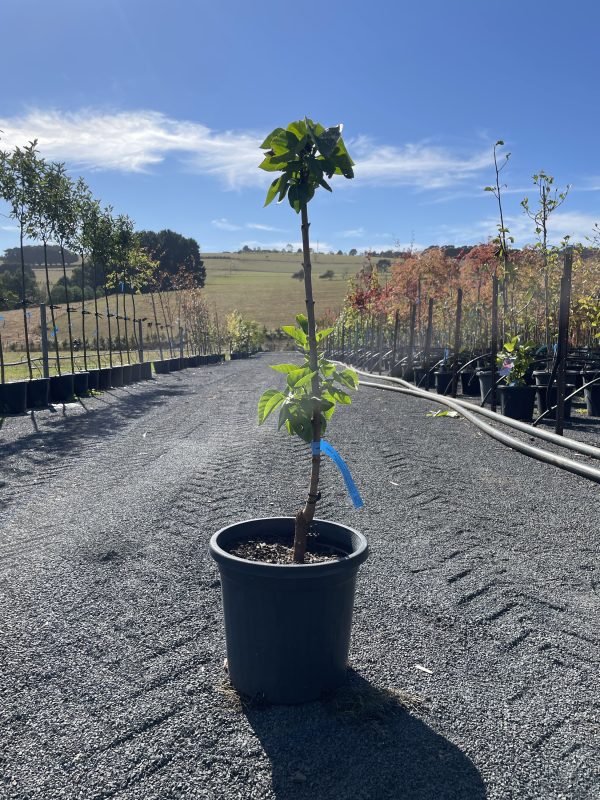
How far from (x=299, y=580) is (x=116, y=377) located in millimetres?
16234

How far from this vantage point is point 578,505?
515cm

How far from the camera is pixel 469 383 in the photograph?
547 inches

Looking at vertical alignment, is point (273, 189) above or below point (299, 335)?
above

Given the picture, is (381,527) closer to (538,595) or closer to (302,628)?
(538,595)

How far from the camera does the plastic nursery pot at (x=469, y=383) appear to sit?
1381cm

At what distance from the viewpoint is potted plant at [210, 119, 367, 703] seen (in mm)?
2322

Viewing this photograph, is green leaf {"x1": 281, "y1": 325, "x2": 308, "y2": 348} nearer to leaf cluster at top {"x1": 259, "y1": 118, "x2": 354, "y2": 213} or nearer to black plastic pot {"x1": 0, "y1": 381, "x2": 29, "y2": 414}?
leaf cluster at top {"x1": 259, "y1": 118, "x2": 354, "y2": 213}

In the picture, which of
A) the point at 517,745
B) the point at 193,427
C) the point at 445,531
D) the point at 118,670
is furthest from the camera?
the point at 193,427

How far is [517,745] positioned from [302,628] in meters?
0.83

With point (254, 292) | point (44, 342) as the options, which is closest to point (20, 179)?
point (44, 342)

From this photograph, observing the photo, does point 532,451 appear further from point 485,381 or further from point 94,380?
point 94,380

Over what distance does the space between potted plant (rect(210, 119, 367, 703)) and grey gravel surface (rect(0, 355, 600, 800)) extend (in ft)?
0.46

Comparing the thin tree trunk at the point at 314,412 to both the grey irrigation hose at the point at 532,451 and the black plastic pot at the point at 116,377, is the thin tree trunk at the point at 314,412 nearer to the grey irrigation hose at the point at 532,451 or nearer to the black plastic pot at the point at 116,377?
the grey irrigation hose at the point at 532,451

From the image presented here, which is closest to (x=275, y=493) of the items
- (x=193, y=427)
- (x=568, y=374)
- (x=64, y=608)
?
(x=64, y=608)
